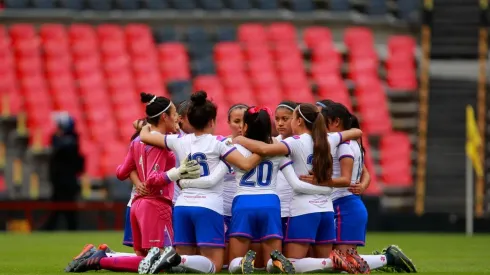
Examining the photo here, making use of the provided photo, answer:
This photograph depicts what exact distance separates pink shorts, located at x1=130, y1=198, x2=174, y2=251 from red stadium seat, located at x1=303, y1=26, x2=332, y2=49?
1830 cm

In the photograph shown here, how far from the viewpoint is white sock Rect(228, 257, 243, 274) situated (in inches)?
466

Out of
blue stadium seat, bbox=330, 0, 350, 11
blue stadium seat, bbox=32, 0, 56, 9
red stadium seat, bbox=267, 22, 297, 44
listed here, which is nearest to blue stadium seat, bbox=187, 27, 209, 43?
red stadium seat, bbox=267, 22, 297, 44

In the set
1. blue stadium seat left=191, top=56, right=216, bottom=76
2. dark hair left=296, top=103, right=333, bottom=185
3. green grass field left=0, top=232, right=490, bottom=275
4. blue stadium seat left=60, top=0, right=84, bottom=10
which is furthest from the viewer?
blue stadium seat left=60, top=0, right=84, bottom=10

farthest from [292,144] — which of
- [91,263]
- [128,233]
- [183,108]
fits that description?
[91,263]

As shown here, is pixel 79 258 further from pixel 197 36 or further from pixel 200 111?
pixel 197 36

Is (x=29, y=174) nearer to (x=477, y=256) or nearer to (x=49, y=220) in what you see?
(x=49, y=220)

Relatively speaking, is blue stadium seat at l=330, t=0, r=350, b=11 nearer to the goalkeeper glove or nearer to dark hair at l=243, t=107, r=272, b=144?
dark hair at l=243, t=107, r=272, b=144

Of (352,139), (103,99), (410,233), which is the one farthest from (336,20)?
(352,139)

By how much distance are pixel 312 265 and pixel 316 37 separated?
734 inches

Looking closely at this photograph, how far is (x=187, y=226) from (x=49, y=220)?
12.4 m

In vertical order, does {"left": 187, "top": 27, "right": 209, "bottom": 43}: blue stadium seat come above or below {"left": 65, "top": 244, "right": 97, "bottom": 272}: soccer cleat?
above

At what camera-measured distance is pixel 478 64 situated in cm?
3009

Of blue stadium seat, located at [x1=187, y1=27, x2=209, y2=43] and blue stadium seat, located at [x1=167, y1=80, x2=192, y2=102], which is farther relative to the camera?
blue stadium seat, located at [x1=187, y1=27, x2=209, y2=43]

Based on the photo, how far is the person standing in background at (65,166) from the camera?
23188mm
